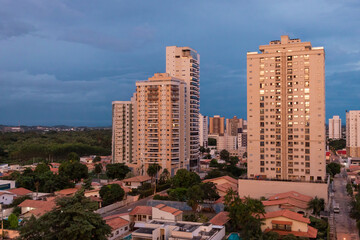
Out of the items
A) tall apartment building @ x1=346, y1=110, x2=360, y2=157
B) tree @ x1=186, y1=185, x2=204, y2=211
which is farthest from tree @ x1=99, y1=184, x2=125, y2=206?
tall apartment building @ x1=346, y1=110, x2=360, y2=157

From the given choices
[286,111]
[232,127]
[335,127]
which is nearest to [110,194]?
[286,111]

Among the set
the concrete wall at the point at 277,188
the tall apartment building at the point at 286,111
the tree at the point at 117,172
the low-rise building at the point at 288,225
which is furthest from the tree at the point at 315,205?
the tree at the point at 117,172

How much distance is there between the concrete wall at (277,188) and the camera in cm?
3209

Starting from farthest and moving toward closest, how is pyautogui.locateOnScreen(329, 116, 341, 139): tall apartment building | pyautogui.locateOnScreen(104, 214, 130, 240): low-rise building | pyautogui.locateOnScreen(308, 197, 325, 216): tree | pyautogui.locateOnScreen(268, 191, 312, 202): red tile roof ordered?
1. pyautogui.locateOnScreen(329, 116, 341, 139): tall apartment building
2. pyautogui.locateOnScreen(268, 191, 312, 202): red tile roof
3. pyautogui.locateOnScreen(308, 197, 325, 216): tree
4. pyautogui.locateOnScreen(104, 214, 130, 240): low-rise building

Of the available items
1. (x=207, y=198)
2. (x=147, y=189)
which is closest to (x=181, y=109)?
(x=147, y=189)

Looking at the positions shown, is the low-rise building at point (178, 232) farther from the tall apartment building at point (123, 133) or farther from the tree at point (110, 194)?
the tall apartment building at point (123, 133)

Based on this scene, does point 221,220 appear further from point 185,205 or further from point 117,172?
point 117,172

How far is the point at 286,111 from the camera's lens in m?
35.6

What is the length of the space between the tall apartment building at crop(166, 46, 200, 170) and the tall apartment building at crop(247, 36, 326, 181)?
1915 cm

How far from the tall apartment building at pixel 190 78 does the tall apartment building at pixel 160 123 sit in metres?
3.55

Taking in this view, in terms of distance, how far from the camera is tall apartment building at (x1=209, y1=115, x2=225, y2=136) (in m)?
149

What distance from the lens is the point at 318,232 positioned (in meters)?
24.2

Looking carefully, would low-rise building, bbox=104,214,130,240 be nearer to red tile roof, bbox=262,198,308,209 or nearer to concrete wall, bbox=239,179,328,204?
red tile roof, bbox=262,198,308,209

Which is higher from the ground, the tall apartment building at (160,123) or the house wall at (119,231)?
the tall apartment building at (160,123)
